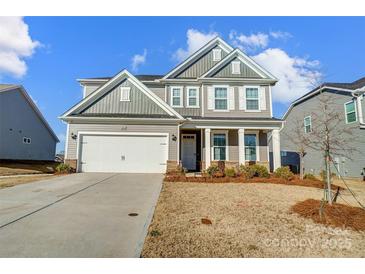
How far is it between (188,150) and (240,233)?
35.9ft

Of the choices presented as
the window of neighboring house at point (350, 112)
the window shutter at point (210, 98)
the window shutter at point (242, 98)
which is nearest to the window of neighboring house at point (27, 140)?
the window shutter at point (210, 98)

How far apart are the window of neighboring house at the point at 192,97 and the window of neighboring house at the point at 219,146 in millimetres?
2549

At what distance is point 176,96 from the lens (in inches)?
600

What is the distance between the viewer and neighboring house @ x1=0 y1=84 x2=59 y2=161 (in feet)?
56.3

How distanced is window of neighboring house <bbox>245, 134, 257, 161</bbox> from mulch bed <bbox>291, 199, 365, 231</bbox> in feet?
27.2

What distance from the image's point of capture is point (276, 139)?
43.9 ft

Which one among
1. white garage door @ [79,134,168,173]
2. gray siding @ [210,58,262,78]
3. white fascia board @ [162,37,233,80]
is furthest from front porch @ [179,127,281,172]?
white fascia board @ [162,37,233,80]

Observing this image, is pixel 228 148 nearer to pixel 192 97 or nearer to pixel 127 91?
pixel 192 97

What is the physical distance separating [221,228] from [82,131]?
1054 cm

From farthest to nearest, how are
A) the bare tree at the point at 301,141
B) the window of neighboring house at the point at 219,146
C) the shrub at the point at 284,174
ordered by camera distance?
the window of neighboring house at the point at 219,146, the shrub at the point at 284,174, the bare tree at the point at 301,141

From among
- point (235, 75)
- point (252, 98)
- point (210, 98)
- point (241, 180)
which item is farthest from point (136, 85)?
point (241, 180)

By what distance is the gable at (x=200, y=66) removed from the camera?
15.6 meters

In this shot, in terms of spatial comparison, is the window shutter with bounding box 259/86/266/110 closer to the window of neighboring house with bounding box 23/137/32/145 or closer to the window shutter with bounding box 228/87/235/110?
the window shutter with bounding box 228/87/235/110

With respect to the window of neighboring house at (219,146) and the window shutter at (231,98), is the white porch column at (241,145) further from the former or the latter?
the window shutter at (231,98)
